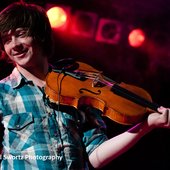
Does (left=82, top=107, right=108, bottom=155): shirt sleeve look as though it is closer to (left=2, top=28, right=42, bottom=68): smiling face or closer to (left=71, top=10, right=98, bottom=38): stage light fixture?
(left=2, top=28, right=42, bottom=68): smiling face

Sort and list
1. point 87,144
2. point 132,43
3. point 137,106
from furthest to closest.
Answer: point 132,43
point 87,144
point 137,106

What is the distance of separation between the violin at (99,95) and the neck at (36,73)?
0.22 feet

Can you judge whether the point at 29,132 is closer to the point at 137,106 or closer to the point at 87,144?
the point at 87,144

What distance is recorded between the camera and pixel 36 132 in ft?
6.36

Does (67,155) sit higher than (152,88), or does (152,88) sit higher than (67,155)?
(67,155)

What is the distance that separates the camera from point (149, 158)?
14.7ft

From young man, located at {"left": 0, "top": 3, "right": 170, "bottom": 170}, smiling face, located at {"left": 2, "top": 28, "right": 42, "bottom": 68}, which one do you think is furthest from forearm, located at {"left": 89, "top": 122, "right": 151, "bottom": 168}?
smiling face, located at {"left": 2, "top": 28, "right": 42, "bottom": 68}

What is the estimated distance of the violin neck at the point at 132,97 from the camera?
1785mm

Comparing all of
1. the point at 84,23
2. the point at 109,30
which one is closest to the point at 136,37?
the point at 109,30

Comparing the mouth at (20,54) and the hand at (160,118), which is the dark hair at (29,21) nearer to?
the mouth at (20,54)

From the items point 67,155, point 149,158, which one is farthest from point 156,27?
point 67,155

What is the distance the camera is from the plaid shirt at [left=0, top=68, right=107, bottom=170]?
6.31ft

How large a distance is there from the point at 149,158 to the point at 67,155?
2709 millimetres

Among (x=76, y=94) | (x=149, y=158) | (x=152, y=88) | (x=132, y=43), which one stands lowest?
(x=149, y=158)
